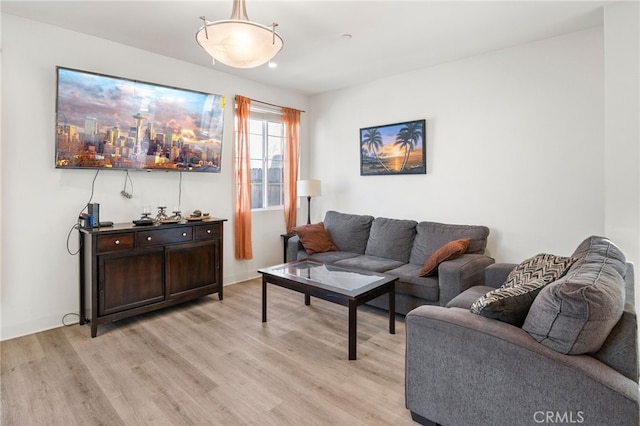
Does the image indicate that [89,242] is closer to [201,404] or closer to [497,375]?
[201,404]

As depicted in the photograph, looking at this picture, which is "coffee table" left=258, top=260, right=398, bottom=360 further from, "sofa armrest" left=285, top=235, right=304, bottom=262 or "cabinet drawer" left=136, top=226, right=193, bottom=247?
"cabinet drawer" left=136, top=226, right=193, bottom=247

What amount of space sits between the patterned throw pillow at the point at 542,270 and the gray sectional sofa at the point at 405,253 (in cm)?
73

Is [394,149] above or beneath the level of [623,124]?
above

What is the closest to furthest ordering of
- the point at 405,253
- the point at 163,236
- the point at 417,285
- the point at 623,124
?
the point at 623,124 → the point at 417,285 → the point at 163,236 → the point at 405,253

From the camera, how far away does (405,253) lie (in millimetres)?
3846

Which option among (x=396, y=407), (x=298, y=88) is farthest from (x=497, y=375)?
(x=298, y=88)

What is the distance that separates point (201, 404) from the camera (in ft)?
6.38

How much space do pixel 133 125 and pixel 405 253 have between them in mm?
3237

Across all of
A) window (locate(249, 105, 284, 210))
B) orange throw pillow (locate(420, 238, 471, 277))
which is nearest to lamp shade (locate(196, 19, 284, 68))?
orange throw pillow (locate(420, 238, 471, 277))

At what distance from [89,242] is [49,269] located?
51 centimetres

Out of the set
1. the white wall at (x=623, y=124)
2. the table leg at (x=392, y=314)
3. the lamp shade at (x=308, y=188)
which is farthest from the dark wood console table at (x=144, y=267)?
the white wall at (x=623, y=124)

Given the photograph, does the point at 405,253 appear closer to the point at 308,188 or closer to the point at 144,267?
the point at 308,188

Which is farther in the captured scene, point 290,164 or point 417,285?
point 290,164

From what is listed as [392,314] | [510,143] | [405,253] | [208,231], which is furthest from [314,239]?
[510,143]
